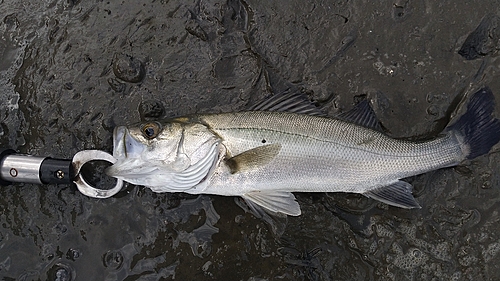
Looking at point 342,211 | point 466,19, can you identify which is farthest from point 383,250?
point 466,19

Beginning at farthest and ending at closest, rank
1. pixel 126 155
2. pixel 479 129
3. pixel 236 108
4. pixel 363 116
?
pixel 236 108 → pixel 363 116 → pixel 479 129 → pixel 126 155

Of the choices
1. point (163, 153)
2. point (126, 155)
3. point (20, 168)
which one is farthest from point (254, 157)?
point (20, 168)

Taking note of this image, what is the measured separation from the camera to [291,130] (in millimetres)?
2707

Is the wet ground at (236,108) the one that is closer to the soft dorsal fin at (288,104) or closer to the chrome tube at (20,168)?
the soft dorsal fin at (288,104)

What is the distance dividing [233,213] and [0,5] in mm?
2604

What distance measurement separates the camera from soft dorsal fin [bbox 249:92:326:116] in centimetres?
286

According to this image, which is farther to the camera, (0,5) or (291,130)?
(0,5)

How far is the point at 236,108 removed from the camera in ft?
10.3

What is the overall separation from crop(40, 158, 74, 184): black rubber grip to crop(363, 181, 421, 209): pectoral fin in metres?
2.11

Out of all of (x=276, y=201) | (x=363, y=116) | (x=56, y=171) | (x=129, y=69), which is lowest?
(x=276, y=201)

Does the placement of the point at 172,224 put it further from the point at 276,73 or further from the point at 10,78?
the point at 10,78

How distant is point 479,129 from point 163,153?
2153 millimetres

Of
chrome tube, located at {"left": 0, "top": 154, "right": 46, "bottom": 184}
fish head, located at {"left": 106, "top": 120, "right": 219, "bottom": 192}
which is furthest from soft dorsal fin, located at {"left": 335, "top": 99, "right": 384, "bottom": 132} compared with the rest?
chrome tube, located at {"left": 0, "top": 154, "right": 46, "bottom": 184}

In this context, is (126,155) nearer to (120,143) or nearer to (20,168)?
(120,143)
